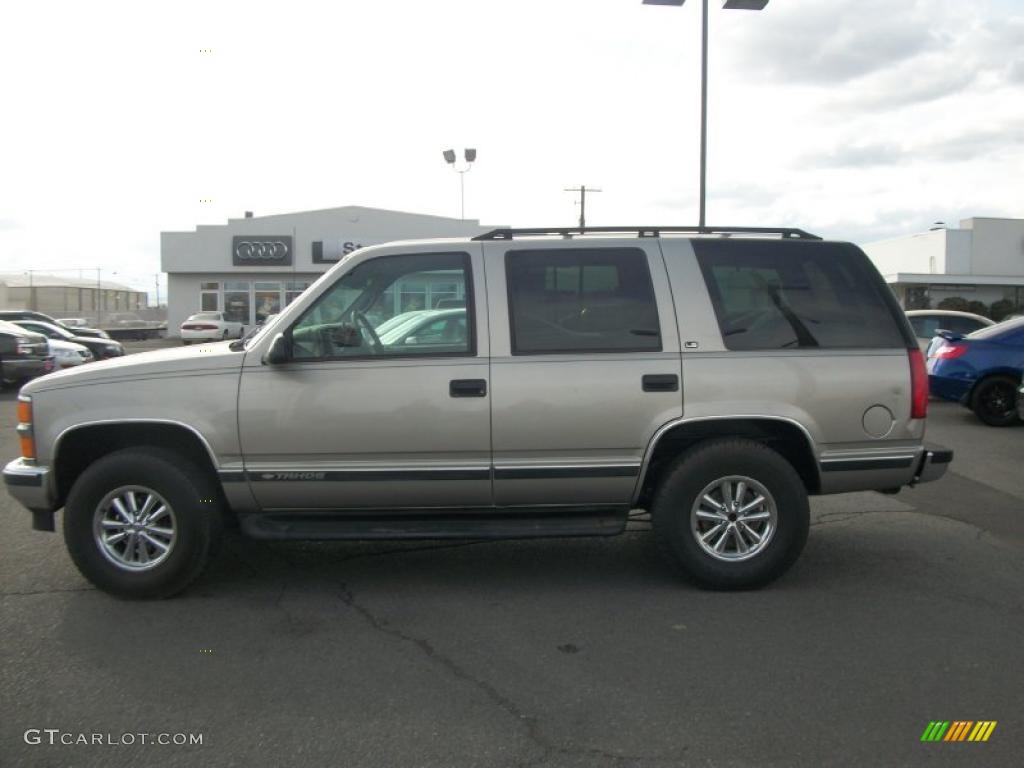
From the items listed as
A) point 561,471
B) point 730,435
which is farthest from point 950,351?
point 561,471

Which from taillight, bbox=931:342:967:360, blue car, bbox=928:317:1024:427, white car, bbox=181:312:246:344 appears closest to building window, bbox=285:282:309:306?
white car, bbox=181:312:246:344

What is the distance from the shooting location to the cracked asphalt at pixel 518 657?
11.2ft

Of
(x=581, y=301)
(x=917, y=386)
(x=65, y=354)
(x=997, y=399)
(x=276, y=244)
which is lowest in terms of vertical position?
(x=997, y=399)

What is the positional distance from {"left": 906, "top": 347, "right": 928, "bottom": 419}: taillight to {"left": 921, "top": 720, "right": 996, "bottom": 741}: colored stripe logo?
1.95 m

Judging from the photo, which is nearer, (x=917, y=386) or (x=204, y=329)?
(x=917, y=386)

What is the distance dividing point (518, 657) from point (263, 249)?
37.5 metres

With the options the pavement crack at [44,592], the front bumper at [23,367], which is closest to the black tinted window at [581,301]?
the pavement crack at [44,592]

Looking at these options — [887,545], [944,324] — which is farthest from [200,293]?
[887,545]

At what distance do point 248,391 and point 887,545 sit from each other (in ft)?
14.2

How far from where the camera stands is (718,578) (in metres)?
5.02

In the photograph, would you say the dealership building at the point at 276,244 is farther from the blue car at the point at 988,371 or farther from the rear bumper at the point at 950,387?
the blue car at the point at 988,371

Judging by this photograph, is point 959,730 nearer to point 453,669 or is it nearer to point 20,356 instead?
point 453,669

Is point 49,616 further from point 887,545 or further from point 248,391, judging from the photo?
point 887,545

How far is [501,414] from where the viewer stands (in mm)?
4895
